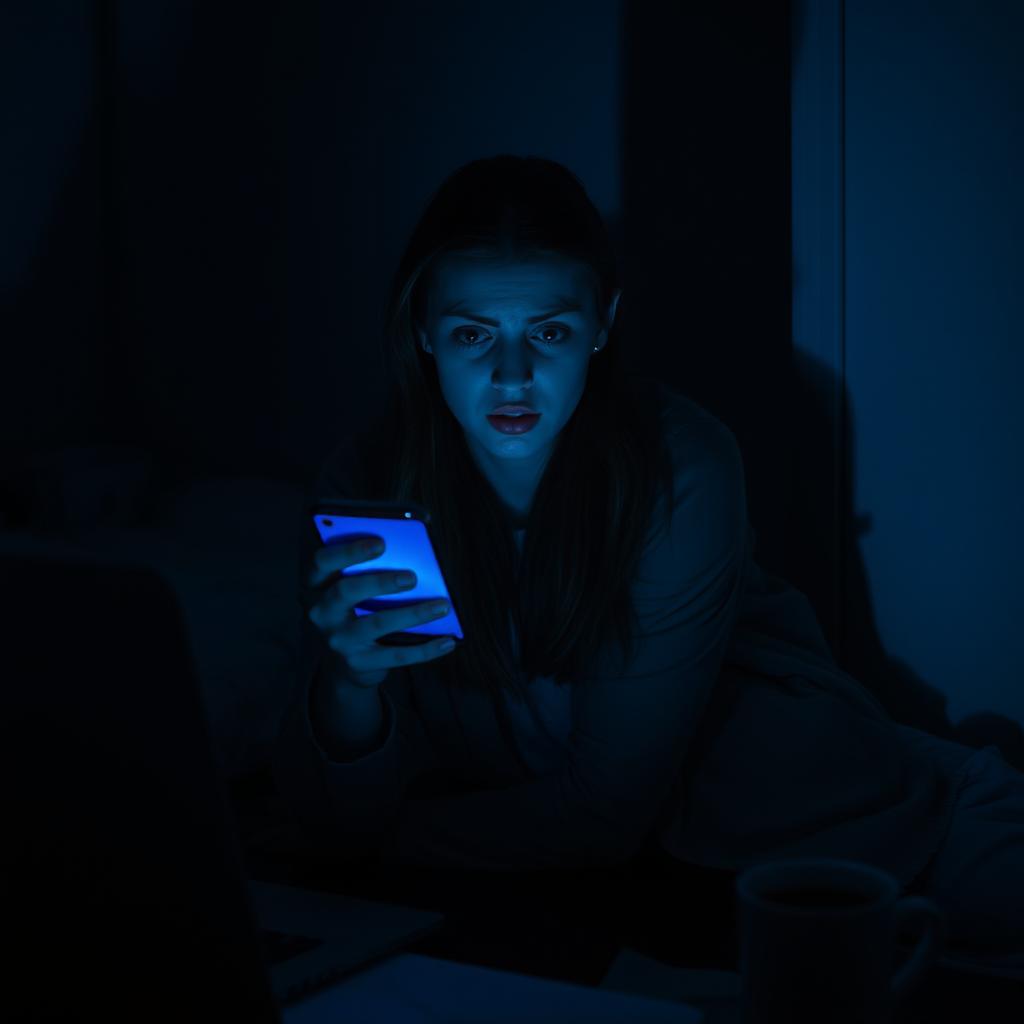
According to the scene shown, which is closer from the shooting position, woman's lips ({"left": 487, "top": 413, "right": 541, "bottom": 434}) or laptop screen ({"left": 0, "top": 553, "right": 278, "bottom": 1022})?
laptop screen ({"left": 0, "top": 553, "right": 278, "bottom": 1022})

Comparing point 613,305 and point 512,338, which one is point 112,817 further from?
point 613,305

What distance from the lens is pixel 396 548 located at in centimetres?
90

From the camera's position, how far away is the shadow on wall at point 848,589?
5.42ft

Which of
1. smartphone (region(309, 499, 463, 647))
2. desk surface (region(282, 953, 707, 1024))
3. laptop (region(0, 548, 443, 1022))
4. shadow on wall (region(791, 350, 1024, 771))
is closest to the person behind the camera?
laptop (region(0, 548, 443, 1022))

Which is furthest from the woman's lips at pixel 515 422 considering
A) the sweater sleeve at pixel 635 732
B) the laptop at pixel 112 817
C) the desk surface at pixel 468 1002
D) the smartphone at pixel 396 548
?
the laptop at pixel 112 817

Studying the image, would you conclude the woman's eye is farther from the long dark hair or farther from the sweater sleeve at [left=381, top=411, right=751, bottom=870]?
the sweater sleeve at [left=381, top=411, right=751, bottom=870]

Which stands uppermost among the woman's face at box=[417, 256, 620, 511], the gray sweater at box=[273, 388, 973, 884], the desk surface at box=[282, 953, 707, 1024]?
the woman's face at box=[417, 256, 620, 511]

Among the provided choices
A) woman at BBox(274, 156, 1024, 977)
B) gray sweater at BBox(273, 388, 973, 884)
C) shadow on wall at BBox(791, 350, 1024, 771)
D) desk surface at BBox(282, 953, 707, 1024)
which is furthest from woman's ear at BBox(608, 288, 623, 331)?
desk surface at BBox(282, 953, 707, 1024)

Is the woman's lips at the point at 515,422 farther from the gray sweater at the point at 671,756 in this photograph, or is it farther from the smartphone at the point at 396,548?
the smartphone at the point at 396,548

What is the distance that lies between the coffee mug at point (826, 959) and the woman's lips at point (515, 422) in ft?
2.18

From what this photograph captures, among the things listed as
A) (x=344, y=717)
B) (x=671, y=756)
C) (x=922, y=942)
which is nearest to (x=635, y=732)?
(x=671, y=756)

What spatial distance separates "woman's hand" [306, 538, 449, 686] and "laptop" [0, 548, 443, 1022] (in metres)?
0.43

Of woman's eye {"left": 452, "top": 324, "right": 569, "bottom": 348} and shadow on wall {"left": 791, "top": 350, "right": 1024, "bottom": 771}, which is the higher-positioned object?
woman's eye {"left": 452, "top": 324, "right": 569, "bottom": 348}

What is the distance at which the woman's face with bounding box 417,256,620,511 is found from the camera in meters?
1.11
